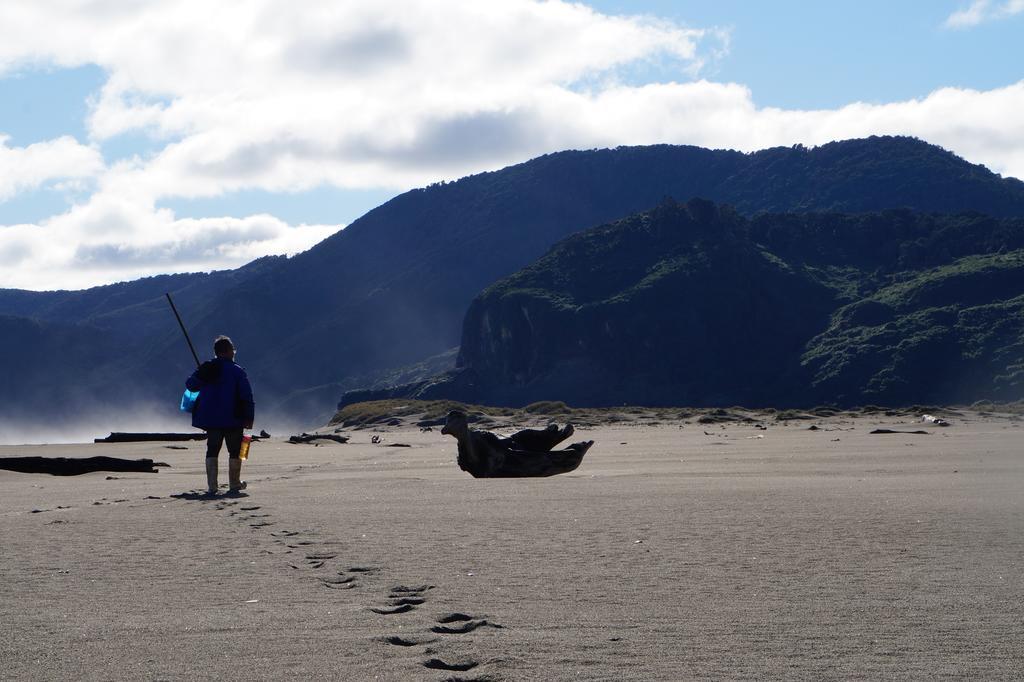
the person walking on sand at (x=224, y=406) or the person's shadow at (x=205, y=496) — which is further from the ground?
the person walking on sand at (x=224, y=406)

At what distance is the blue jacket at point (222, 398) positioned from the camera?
40.4 ft

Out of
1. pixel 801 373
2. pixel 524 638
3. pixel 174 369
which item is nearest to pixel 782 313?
pixel 801 373

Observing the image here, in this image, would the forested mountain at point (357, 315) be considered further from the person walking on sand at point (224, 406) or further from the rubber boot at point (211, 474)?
the rubber boot at point (211, 474)

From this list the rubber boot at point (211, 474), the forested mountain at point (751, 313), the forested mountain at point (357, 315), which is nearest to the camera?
the rubber boot at point (211, 474)

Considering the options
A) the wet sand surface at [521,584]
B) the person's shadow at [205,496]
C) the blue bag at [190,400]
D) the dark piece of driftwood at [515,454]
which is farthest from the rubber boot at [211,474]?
the dark piece of driftwood at [515,454]

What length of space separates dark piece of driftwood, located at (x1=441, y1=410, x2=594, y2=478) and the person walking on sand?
8.13ft

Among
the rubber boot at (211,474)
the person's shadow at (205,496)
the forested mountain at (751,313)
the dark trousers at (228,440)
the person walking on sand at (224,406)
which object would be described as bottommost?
the person's shadow at (205,496)

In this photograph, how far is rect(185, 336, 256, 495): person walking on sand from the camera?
12273mm

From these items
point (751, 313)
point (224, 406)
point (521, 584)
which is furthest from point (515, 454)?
point (751, 313)

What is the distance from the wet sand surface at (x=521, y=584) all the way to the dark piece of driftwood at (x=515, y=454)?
246cm

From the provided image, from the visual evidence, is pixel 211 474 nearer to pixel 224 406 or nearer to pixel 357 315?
pixel 224 406

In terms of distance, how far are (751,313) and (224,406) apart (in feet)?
340

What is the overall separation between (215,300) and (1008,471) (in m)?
191

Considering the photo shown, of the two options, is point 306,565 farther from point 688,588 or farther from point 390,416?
point 390,416
